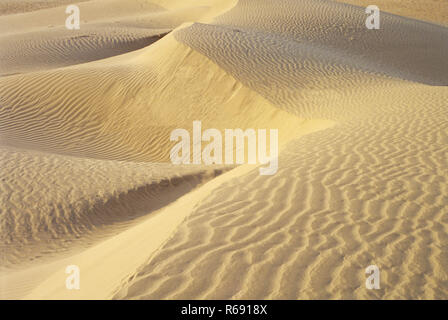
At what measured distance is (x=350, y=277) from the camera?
317 centimetres

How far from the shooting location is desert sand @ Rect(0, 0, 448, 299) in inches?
131

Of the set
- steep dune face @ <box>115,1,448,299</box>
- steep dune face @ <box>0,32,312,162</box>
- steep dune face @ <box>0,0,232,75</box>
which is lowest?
steep dune face @ <box>115,1,448,299</box>

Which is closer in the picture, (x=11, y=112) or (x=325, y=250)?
(x=325, y=250)

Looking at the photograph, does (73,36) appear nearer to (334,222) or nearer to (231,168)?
(231,168)

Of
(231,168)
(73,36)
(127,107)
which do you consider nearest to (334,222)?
(231,168)

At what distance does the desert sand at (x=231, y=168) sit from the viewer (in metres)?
3.34

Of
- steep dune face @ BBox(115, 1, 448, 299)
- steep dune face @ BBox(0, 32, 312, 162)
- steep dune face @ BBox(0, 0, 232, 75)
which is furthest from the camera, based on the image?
steep dune face @ BBox(0, 0, 232, 75)

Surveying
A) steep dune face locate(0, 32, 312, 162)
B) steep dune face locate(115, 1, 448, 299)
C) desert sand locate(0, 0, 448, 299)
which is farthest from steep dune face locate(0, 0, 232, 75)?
steep dune face locate(115, 1, 448, 299)

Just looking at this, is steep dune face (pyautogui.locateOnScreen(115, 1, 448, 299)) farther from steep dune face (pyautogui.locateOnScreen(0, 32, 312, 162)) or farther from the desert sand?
steep dune face (pyautogui.locateOnScreen(0, 32, 312, 162))

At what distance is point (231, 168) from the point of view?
Result: 908 cm

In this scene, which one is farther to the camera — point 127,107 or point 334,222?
point 127,107
